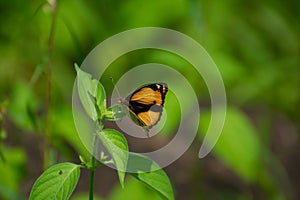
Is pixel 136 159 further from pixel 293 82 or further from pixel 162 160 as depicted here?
pixel 293 82

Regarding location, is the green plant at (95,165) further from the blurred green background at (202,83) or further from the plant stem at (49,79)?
the blurred green background at (202,83)

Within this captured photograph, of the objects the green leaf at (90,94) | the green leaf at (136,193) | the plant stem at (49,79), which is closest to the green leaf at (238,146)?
the green leaf at (136,193)

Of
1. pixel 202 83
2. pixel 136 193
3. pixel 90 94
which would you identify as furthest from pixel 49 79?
pixel 202 83

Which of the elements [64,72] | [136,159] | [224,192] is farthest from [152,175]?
[64,72]

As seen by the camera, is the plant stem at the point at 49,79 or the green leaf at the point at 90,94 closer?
the green leaf at the point at 90,94

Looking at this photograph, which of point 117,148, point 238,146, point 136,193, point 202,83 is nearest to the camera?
point 117,148

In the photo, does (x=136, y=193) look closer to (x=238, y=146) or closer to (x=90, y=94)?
(x=238, y=146)

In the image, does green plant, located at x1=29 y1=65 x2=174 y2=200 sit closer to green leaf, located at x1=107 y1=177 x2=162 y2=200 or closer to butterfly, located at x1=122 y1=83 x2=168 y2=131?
butterfly, located at x1=122 y1=83 x2=168 y2=131
